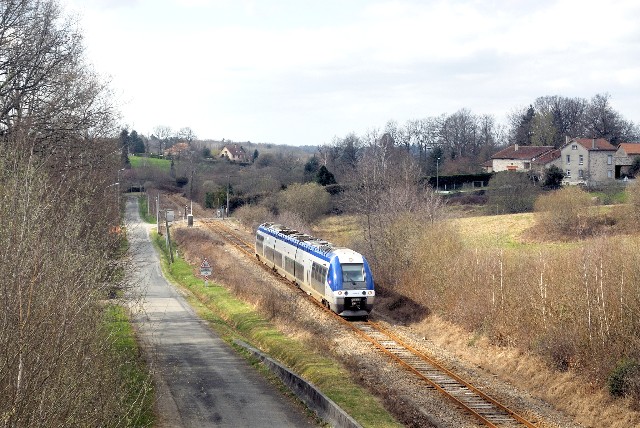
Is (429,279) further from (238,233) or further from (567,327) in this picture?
(238,233)

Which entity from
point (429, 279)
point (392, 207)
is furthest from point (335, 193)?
point (429, 279)

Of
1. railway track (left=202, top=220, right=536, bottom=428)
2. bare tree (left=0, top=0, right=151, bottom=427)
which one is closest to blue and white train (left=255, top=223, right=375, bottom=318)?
railway track (left=202, top=220, right=536, bottom=428)

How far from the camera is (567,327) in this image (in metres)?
22.5

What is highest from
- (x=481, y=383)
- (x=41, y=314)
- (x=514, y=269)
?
(x=41, y=314)

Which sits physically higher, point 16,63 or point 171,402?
point 16,63

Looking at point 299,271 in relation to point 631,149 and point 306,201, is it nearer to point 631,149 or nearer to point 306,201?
point 306,201

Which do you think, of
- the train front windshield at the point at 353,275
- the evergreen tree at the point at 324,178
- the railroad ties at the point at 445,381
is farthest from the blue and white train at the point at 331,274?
the evergreen tree at the point at 324,178

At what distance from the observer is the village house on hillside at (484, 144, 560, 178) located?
9688 centimetres

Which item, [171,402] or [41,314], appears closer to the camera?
[41,314]

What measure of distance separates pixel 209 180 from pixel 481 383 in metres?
81.9

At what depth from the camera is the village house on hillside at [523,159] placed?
96.9 meters

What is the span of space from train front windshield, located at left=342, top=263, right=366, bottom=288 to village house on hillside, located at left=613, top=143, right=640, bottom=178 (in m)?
67.7

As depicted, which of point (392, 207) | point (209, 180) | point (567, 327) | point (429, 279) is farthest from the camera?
point (209, 180)

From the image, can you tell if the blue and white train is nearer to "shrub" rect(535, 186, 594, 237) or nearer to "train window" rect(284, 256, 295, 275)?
"train window" rect(284, 256, 295, 275)
